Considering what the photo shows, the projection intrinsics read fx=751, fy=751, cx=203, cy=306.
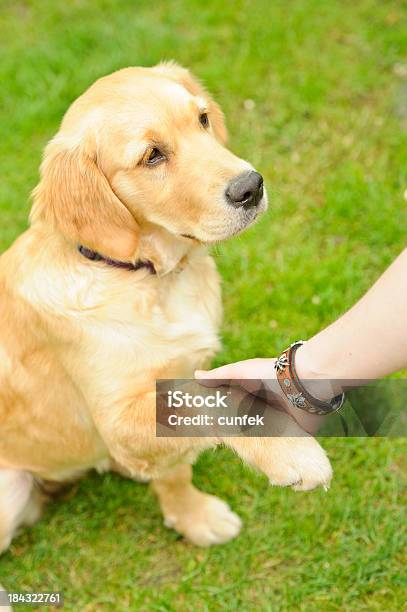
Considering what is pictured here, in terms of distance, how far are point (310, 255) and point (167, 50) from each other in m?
1.91

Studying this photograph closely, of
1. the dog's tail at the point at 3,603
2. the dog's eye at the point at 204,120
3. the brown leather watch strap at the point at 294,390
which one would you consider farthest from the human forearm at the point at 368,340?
the dog's tail at the point at 3,603

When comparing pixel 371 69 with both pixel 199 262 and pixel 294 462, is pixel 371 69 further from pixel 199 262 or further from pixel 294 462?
pixel 294 462

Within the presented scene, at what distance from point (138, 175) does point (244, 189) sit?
0.40m

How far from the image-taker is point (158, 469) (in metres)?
2.88

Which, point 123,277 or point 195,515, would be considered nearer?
point 123,277

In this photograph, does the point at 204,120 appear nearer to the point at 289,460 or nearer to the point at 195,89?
the point at 195,89

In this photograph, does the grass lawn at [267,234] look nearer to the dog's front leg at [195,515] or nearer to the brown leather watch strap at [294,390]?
the dog's front leg at [195,515]

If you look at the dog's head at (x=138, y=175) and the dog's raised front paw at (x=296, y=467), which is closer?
the dog's raised front paw at (x=296, y=467)

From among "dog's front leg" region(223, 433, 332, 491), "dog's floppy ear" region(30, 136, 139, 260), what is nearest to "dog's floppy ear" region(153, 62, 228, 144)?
"dog's floppy ear" region(30, 136, 139, 260)

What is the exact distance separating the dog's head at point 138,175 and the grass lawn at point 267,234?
51.2 inches

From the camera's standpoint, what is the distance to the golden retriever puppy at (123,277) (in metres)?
2.74

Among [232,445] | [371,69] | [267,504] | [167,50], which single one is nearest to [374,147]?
[371,69]

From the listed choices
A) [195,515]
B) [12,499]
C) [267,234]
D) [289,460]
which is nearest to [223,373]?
[289,460]

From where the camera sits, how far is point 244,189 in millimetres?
2730
